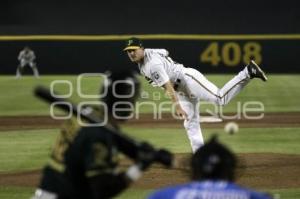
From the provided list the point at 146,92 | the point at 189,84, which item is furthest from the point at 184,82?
the point at 146,92

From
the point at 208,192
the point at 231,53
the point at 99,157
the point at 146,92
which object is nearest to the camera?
the point at 208,192

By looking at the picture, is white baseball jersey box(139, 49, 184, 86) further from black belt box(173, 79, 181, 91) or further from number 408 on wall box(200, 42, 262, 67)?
number 408 on wall box(200, 42, 262, 67)

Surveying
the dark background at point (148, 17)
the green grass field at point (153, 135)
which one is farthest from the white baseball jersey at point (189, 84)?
the dark background at point (148, 17)

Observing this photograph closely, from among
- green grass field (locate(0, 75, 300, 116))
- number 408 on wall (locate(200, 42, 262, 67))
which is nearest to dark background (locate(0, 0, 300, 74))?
number 408 on wall (locate(200, 42, 262, 67))

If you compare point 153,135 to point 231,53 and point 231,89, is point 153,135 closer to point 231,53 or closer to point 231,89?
point 231,89

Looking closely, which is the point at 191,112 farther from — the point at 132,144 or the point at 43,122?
the point at 43,122

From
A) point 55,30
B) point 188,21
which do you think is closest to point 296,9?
point 188,21
